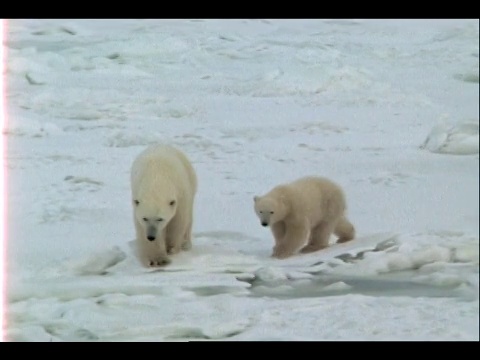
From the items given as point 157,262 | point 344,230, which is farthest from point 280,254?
point 157,262

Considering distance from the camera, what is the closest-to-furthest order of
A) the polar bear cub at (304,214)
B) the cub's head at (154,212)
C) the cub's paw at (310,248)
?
the cub's head at (154,212), the polar bear cub at (304,214), the cub's paw at (310,248)

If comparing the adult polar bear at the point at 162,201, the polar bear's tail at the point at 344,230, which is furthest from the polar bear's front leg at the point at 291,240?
the adult polar bear at the point at 162,201

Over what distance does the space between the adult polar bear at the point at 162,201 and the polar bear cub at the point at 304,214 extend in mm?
353

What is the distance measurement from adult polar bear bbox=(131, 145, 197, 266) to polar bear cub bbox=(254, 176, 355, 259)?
0.35 meters

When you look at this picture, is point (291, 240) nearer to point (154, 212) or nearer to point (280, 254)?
point (280, 254)

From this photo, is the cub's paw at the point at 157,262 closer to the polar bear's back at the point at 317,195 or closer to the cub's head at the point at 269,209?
the cub's head at the point at 269,209

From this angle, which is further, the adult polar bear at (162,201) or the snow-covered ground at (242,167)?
the snow-covered ground at (242,167)

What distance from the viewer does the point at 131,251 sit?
13.2 feet

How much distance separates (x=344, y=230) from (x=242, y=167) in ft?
1.91

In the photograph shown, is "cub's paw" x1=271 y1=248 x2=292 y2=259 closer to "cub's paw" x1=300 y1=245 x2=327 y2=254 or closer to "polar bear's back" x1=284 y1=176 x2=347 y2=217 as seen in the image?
"cub's paw" x1=300 y1=245 x2=327 y2=254

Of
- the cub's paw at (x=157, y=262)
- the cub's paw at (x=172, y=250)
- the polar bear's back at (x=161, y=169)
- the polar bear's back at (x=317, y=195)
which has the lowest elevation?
the cub's paw at (x=157, y=262)

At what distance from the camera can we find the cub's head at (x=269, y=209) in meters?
3.89

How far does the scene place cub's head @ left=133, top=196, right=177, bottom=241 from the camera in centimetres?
381

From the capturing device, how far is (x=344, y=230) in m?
4.06
